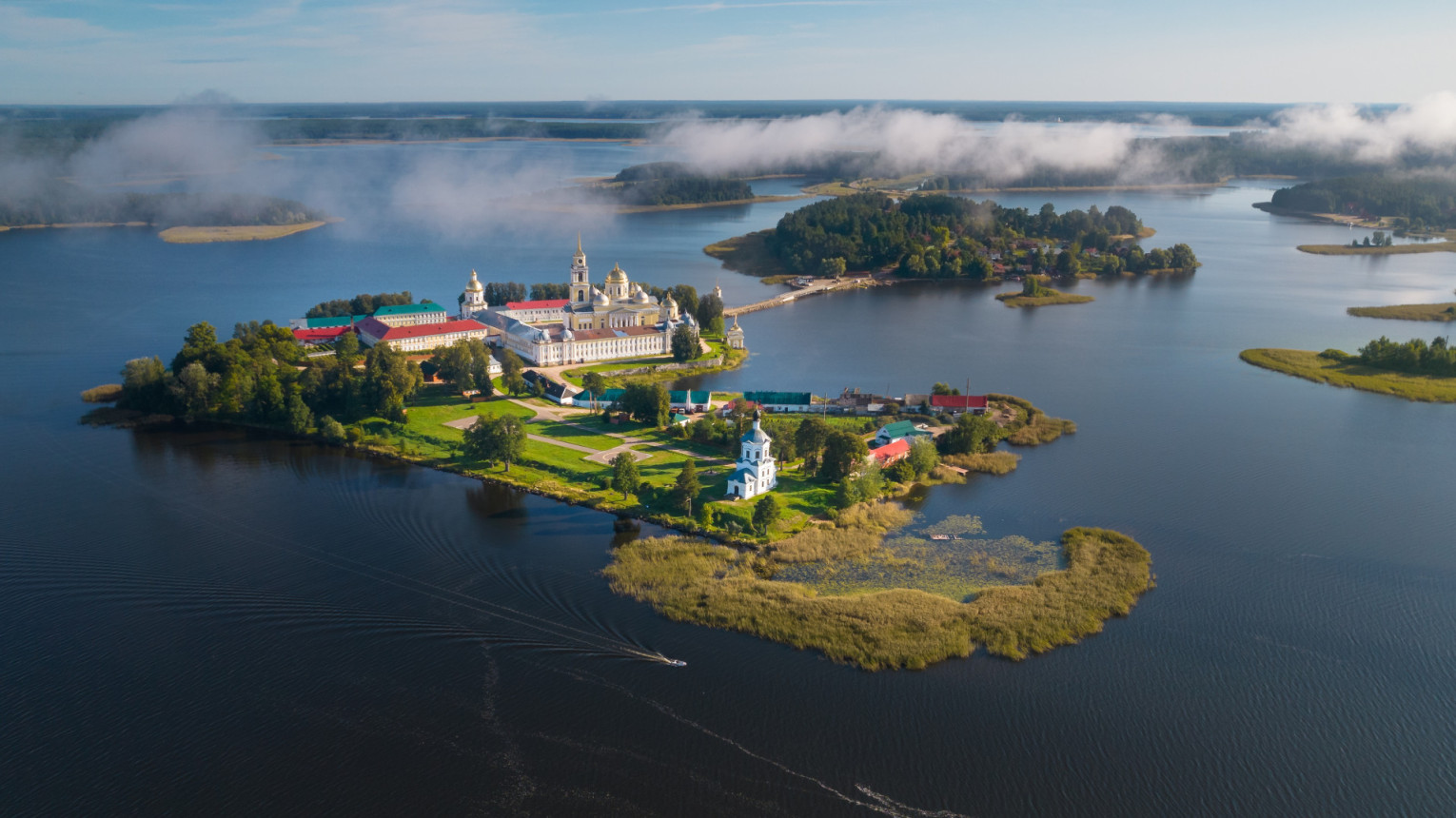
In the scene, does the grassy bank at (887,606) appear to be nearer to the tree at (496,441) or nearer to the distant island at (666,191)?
the tree at (496,441)

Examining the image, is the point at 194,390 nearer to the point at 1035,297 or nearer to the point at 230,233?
the point at 1035,297

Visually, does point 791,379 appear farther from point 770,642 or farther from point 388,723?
point 388,723

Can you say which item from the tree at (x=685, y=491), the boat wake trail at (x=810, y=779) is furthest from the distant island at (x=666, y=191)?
the boat wake trail at (x=810, y=779)

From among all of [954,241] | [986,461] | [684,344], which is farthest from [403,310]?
[954,241]

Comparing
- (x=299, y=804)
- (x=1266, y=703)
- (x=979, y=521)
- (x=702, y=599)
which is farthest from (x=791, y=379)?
(x=299, y=804)

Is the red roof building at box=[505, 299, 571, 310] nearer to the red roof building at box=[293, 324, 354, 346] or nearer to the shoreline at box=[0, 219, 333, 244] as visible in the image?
the red roof building at box=[293, 324, 354, 346]
